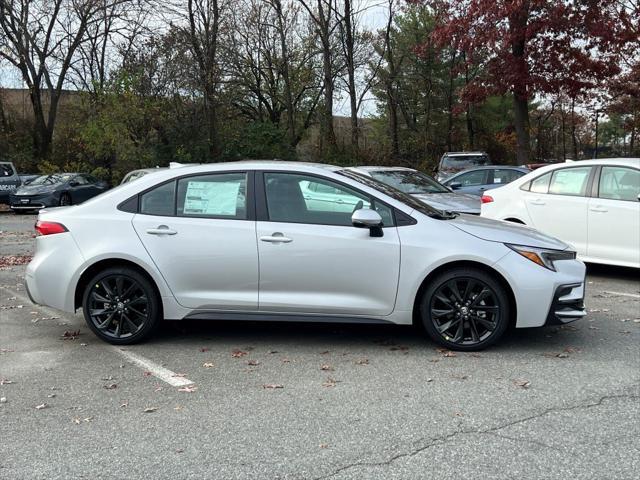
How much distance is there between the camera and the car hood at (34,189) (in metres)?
21.6

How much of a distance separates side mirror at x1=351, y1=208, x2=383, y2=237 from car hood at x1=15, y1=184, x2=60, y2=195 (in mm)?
19041

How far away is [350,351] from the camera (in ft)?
17.5

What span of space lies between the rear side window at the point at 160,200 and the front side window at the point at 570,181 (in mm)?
5490

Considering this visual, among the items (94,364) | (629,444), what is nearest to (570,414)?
(629,444)

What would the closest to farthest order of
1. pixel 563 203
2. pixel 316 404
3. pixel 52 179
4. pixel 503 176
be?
pixel 316 404 < pixel 563 203 < pixel 503 176 < pixel 52 179

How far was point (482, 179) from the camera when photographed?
16047mm

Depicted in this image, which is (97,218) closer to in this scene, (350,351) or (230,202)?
(230,202)

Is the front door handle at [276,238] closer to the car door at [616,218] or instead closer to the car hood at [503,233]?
the car hood at [503,233]

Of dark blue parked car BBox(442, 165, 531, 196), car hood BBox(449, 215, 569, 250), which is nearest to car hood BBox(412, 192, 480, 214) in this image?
car hood BBox(449, 215, 569, 250)

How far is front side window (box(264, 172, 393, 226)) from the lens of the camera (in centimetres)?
530

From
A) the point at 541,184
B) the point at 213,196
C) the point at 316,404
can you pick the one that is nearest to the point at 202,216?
the point at 213,196

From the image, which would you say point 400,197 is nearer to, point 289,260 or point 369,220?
point 369,220

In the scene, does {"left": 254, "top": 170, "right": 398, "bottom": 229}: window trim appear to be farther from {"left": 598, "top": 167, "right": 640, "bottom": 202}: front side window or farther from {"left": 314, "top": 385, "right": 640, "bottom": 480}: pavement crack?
{"left": 598, "top": 167, "right": 640, "bottom": 202}: front side window

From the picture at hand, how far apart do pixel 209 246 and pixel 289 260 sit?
2.26ft
